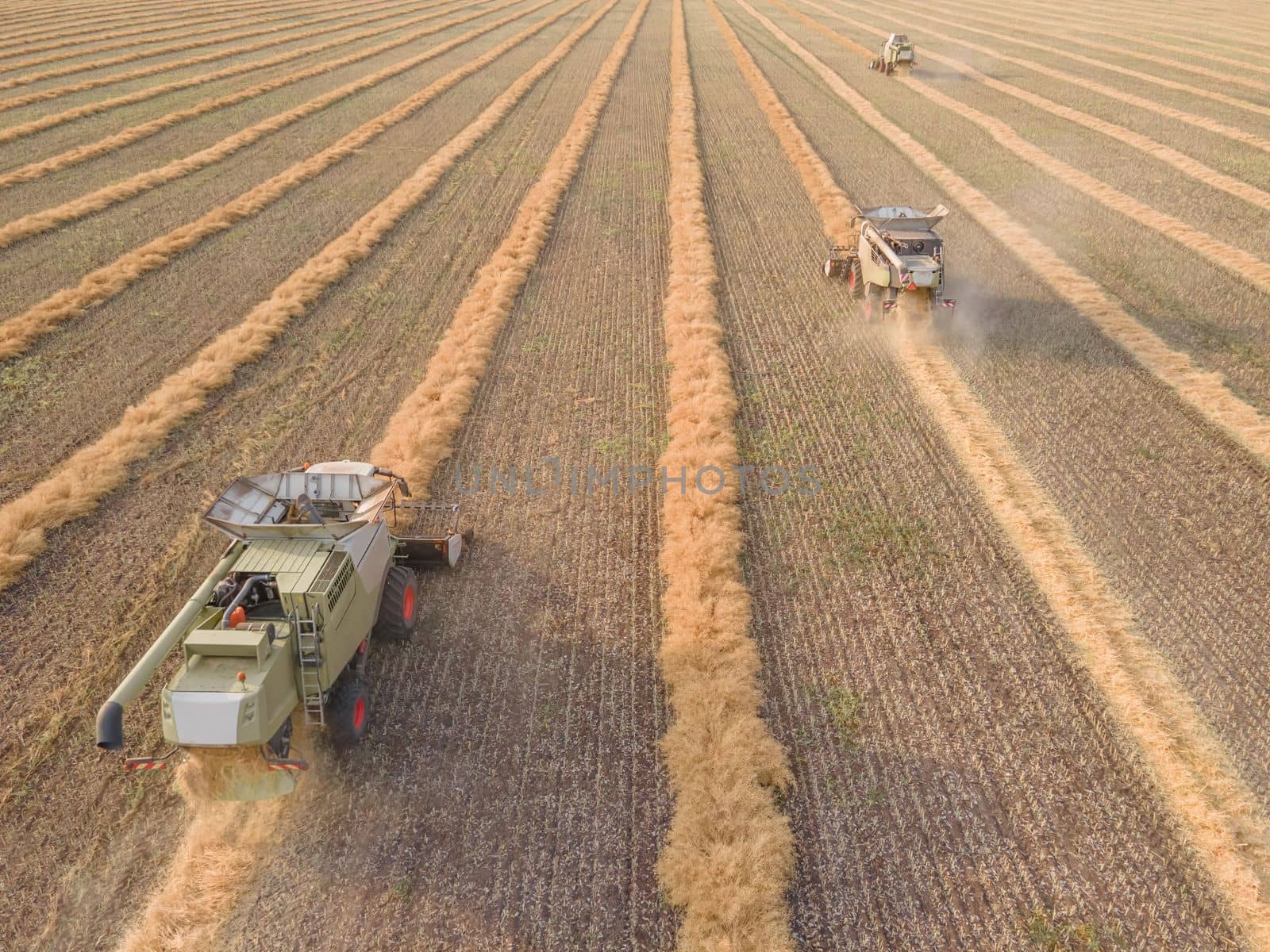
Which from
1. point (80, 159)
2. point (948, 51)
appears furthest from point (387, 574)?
point (948, 51)

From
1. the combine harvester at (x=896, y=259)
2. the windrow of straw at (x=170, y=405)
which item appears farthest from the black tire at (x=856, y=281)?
the windrow of straw at (x=170, y=405)

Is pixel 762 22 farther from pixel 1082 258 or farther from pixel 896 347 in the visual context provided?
pixel 896 347

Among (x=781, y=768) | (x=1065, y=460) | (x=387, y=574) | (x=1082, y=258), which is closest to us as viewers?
(x=781, y=768)

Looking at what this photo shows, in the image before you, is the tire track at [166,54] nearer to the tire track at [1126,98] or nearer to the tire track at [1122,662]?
the tire track at [1122,662]

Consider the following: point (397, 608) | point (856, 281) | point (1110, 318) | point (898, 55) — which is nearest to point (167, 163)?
point (856, 281)

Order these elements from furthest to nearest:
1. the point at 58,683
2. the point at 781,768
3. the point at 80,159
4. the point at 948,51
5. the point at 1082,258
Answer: the point at 948,51, the point at 80,159, the point at 1082,258, the point at 58,683, the point at 781,768

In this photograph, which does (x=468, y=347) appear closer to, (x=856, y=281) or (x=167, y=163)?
(x=856, y=281)

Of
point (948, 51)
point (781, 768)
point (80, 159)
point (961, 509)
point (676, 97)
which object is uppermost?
point (948, 51)
